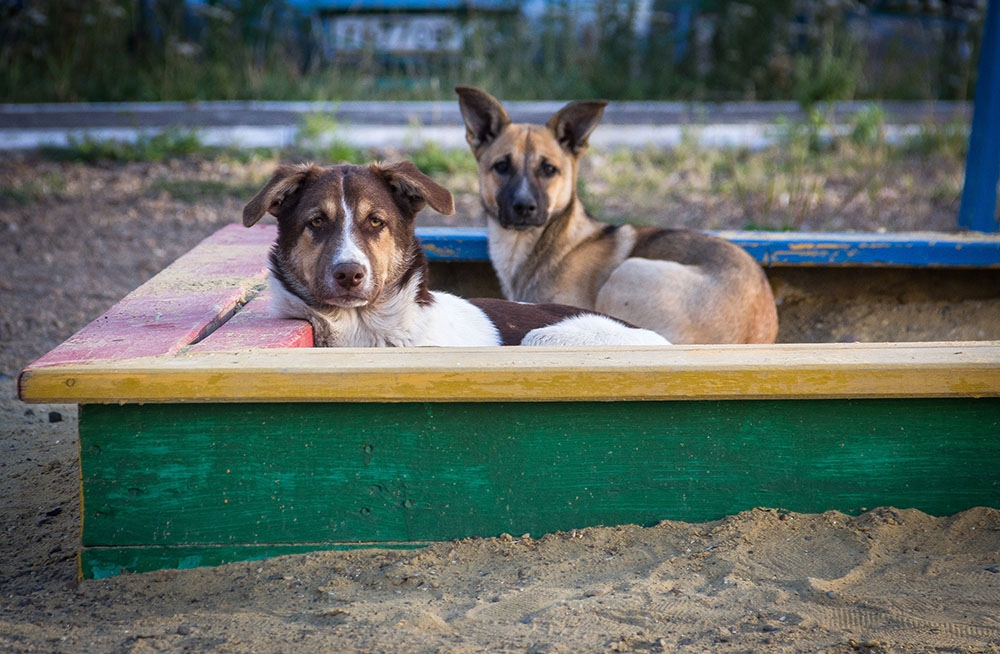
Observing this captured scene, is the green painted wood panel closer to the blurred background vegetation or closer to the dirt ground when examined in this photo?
the dirt ground

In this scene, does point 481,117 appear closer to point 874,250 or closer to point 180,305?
point 874,250

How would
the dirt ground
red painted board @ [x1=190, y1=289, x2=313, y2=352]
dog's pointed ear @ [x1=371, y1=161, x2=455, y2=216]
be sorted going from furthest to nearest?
dog's pointed ear @ [x1=371, y1=161, x2=455, y2=216] < red painted board @ [x1=190, y1=289, x2=313, y2=352] < the dirt ground

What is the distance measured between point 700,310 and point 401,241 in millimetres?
1676

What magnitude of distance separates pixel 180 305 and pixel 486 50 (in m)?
8.27

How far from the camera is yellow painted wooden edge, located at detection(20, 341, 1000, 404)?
2.52 m

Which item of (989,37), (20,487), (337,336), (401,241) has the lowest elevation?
(20,487)

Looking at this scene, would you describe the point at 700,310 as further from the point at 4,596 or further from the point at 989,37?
the point at 4,596

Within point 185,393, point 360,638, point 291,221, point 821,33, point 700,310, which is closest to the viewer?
point 360,638

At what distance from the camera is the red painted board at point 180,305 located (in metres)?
2.72

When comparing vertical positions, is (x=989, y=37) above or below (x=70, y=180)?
above

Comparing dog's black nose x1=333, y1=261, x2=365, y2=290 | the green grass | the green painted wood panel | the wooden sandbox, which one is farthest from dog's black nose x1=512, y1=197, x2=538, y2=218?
the green grass

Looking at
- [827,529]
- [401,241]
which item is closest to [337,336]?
[401,241]

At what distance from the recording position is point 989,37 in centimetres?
495

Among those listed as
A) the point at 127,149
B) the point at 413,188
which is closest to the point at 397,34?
the point at 127,149
